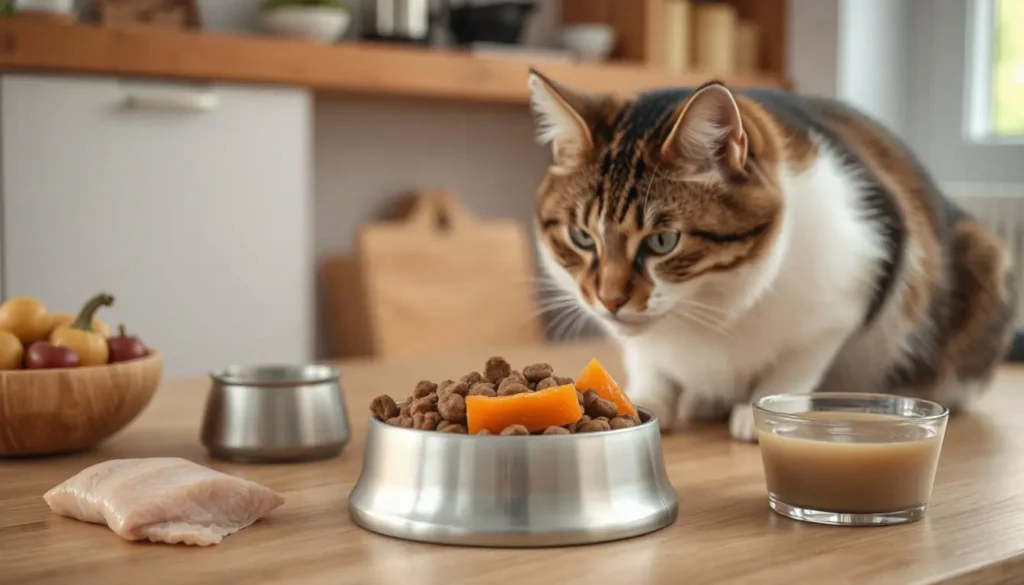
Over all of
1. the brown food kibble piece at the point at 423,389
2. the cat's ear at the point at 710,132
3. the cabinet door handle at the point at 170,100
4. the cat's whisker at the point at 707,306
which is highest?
the cabinet door handle at the point at 170,100

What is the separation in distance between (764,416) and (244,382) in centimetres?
49

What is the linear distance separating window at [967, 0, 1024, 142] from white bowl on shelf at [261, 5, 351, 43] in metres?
2.09

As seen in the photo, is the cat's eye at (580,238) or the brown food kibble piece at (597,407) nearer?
the brown food kibble piece at (597,407)

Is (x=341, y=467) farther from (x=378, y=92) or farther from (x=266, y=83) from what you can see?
(x=378, y=92)

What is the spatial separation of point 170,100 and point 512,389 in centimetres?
190

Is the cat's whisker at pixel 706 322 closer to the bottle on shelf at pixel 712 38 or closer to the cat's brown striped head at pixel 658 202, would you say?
the cat's brown striped head at pixel 658 202

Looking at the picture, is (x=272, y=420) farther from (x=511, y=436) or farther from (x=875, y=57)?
(x=875, y=57)

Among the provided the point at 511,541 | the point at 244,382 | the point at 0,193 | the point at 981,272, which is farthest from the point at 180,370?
the point at 511,541

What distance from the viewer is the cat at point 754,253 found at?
121 cm

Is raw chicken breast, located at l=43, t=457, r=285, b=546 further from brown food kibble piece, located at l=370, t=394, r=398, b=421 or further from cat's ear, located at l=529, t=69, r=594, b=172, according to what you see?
cat's ear, located at l=529, t=69, r=594, b=172

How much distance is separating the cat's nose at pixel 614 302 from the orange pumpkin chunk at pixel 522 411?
333 mm

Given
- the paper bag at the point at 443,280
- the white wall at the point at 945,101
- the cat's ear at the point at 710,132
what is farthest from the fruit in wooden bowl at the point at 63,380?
the white wall at the point at 945,101

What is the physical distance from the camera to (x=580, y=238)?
1.27m

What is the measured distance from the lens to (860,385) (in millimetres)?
1446
